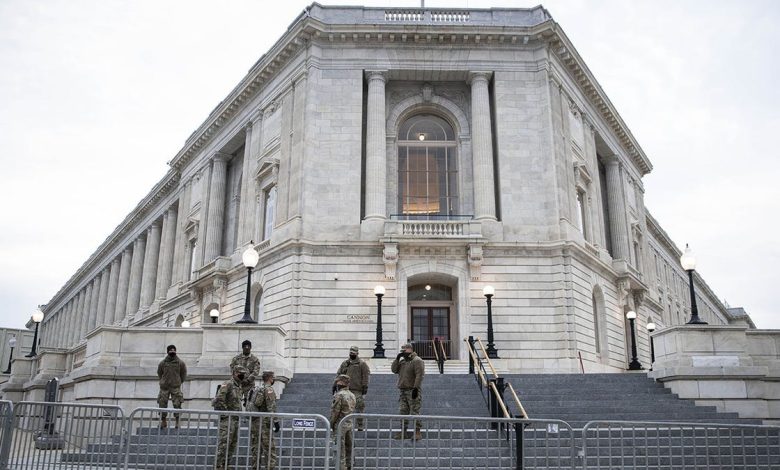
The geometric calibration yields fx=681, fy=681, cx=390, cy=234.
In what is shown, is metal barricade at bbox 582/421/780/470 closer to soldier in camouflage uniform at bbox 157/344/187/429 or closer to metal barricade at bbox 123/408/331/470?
metal barricade at bbox 123/408/331/470

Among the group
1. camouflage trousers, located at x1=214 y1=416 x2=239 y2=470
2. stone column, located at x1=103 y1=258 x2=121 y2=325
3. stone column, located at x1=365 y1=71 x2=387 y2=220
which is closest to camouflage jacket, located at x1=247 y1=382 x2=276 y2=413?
camouflage trousers, located at x1=214 y1=416 x2=239 y2=470

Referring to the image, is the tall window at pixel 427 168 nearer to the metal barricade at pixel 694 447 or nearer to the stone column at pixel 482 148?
the stone column at pixel 482 148

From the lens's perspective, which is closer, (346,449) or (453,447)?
(346,449)

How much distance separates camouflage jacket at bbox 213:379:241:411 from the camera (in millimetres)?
10766

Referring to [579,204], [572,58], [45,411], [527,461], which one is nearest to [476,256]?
[579,204]

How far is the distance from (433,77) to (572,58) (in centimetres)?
655

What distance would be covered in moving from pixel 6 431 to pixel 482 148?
2191cm

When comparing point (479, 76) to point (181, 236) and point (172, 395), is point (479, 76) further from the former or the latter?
point (181, 236)

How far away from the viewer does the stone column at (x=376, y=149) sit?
2744 centimetres

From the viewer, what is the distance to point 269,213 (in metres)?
31.4

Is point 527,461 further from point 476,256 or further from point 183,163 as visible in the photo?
point 183,163

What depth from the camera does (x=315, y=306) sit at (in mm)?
26062

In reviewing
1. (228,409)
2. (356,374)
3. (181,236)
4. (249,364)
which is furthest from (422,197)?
(181,236)

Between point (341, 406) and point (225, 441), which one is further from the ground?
point (341, 406)
